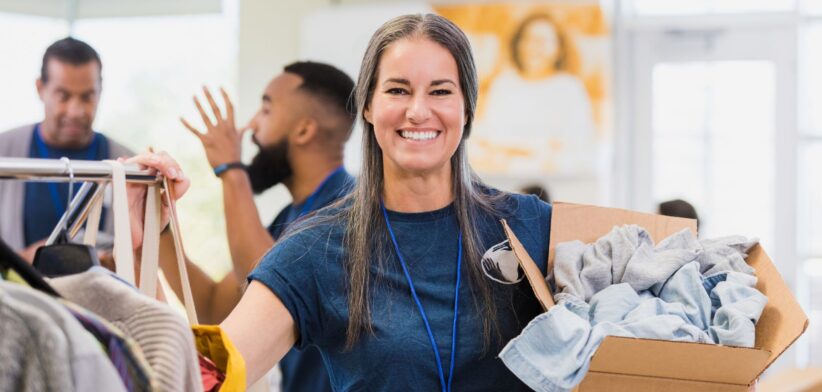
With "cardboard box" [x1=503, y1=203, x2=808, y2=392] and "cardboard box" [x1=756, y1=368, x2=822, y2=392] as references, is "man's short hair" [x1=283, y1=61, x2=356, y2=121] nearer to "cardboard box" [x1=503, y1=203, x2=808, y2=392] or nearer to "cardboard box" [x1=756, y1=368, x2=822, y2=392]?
"cardboard box" [x1=756, y1=368, x2=822, y2=392]

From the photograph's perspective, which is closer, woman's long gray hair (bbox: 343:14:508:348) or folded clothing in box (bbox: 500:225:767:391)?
folded clothing in box (bbox: 500:225:767:391)

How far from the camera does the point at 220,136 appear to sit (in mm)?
3334

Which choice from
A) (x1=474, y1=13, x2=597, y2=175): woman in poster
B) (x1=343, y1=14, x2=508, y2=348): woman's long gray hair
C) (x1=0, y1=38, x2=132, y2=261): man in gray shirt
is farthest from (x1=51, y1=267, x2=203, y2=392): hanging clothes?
(x1=474, y1=13, x2=597, y2=175): woman in poster

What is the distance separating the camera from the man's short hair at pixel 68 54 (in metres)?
3.03

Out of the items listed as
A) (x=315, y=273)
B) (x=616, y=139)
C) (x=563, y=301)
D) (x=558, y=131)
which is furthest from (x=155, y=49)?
(x=563, y=301)

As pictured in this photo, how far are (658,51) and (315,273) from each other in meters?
3.58

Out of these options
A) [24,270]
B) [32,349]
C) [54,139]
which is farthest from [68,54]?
[32,349]

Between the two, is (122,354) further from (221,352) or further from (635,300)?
(635,300)

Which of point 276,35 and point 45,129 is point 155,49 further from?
point 45,129

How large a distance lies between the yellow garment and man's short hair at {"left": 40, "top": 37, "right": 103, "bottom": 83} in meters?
1.90

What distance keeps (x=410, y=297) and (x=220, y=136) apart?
1.79m

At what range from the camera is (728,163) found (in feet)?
16.3

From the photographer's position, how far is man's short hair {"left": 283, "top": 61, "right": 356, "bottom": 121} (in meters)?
3.23

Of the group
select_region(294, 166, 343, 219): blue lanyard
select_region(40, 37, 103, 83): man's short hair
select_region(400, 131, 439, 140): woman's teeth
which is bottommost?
select_region(294, 166, 343, 219): blue lanyard
